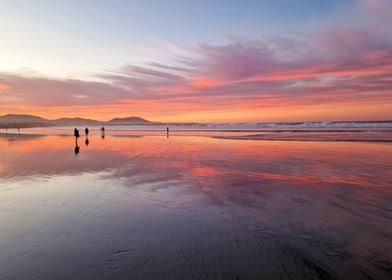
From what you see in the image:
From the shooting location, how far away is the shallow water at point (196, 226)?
4.79m

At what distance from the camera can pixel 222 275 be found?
4.56m

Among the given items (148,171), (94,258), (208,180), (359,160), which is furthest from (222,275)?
(359,160)

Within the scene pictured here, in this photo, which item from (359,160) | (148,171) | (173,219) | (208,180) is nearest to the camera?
(173,219)

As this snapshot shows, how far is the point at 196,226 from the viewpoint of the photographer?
267 inches

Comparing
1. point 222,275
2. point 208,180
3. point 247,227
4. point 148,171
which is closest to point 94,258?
point 222,275

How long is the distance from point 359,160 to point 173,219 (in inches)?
551

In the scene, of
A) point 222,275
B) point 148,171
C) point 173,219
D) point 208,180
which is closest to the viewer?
point 222,275

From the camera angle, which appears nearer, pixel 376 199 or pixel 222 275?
pixel 222 275

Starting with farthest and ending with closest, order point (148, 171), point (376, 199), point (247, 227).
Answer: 1. point (148, 171)
2. point (376, 199)
3. point (247, 227)

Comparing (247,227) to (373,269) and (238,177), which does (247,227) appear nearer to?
(373,269)

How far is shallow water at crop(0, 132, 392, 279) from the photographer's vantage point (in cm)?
479

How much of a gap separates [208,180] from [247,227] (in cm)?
558

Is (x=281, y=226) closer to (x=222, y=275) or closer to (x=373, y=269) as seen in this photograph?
(x=373, y=269)

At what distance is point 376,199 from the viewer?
8922 mm
